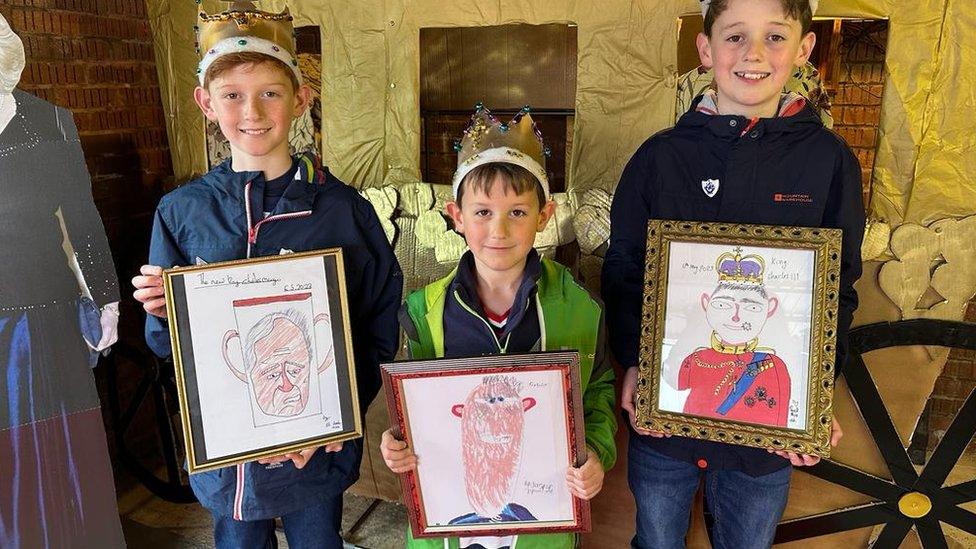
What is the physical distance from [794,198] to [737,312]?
0.34 m

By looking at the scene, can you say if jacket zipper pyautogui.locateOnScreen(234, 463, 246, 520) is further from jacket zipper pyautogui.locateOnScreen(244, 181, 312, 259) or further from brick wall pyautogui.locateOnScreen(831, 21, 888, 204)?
brick wall pyautogui.locateOnScreen(831, 21, 888, 204)

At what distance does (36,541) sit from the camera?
7.68ft

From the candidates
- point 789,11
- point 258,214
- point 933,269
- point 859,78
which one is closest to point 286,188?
point 258,214

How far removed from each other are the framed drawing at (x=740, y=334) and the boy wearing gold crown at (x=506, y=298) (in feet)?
0.46

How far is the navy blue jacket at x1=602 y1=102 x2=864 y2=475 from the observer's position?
5.47 ft

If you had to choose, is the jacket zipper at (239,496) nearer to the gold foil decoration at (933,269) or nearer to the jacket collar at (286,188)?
the jacket collar at (286,188)

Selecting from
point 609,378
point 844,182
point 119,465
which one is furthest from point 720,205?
point 119,465

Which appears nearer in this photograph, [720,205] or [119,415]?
[720,205]

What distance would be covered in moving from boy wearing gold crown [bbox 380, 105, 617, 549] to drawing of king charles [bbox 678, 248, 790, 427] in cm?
25

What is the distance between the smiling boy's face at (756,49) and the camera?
161cm

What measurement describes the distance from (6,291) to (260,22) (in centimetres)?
130

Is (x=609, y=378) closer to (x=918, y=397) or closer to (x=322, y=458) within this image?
(x=322, y=458)

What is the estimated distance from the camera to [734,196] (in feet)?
5.57

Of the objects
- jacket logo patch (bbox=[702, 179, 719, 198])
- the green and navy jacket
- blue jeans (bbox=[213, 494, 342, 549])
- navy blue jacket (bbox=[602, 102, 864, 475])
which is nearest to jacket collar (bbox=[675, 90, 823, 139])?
navy blue jacket (bbox=[602, 102, 864, 475])
